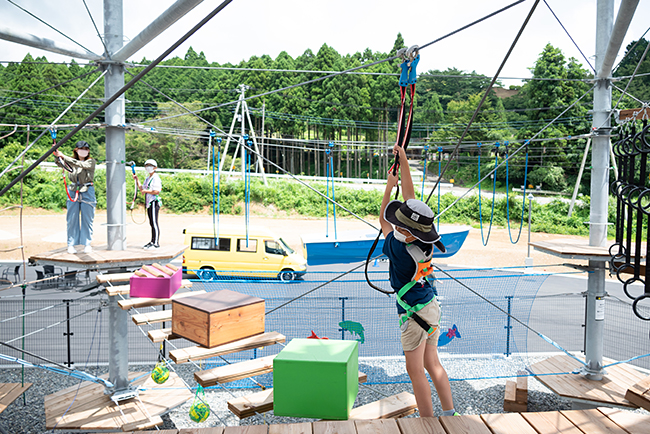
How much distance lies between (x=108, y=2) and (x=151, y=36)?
1.32 meters

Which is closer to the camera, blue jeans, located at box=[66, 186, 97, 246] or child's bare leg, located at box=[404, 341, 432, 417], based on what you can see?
child's bare leg, located at box=[404, 341, 432, 417]

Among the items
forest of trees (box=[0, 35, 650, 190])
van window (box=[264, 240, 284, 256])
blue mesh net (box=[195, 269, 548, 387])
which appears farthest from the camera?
forest of trees (box=[0, 35, 650, 190])

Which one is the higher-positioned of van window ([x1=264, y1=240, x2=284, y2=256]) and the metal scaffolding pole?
the metal scaffolding pole

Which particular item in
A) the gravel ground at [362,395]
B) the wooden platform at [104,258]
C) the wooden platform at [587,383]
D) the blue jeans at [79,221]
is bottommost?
the gravel ground at [362,395]

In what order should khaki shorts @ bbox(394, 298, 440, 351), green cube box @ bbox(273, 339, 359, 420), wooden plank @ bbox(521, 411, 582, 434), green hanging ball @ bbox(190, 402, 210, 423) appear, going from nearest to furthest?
wooden plank @ bbox(521, 411, 582, 434), green cube box @ bbox(273, 339, 359, 420), khaki shorts @ bbox(394, 298, 440, 351), green hanging ball @ bbox(190, 402, 210, 423)

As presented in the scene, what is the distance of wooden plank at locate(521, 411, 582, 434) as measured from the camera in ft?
7.16

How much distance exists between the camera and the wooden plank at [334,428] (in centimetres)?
223

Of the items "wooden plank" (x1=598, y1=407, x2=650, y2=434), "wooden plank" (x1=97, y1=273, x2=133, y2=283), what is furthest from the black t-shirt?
"wooden plank" (x1=97, y1=273, x2=133, y2=283)

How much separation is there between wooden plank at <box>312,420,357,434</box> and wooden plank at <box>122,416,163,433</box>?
2877 mm

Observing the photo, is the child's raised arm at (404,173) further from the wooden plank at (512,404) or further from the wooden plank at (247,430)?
the wooden plank at (512,404)

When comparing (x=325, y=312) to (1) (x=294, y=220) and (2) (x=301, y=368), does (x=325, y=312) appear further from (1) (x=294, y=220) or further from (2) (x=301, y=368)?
(1) (x=294, y=220)

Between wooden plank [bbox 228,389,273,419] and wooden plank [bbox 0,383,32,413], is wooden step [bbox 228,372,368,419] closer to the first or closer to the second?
wooden plank [bbox 228,389,273,419]

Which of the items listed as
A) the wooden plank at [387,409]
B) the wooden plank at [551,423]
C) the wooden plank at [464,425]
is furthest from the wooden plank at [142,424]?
the wooden plank at [551,423]

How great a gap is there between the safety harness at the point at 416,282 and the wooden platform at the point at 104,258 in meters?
2.41
